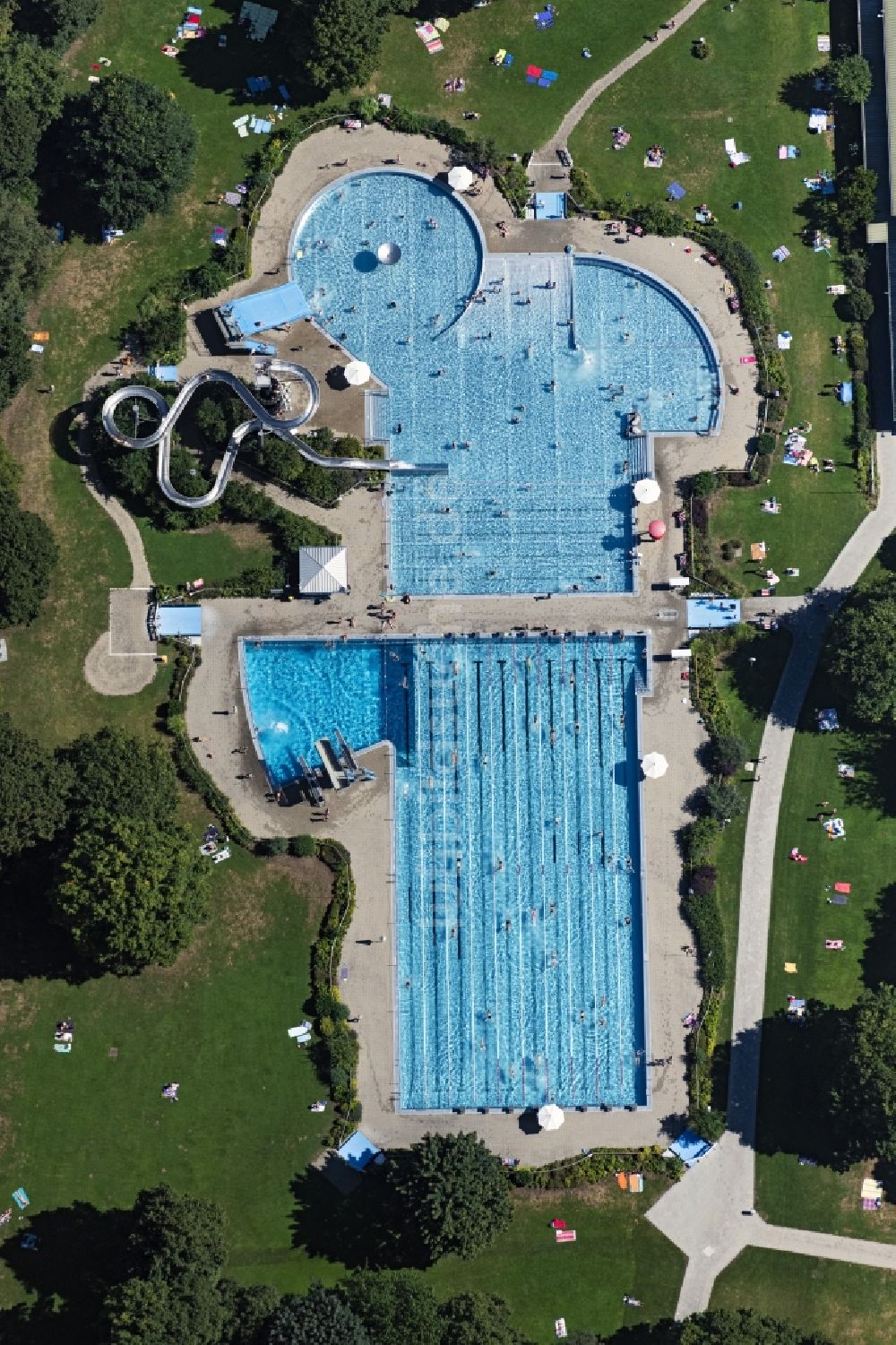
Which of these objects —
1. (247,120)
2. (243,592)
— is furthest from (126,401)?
(247,120)

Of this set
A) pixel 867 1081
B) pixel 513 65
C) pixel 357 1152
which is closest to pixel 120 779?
pixel 357 1152

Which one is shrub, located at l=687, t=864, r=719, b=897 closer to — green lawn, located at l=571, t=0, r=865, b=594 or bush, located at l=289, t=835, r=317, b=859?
green lawn, located at l=571, t=0, r=865, b=594

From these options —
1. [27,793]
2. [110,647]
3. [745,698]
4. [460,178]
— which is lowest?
[27,793]

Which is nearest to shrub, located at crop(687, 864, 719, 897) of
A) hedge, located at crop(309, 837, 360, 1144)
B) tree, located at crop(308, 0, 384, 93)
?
hedge, located at crop(309, 837, 360, 1144)

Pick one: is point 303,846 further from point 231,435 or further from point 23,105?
point 23,105

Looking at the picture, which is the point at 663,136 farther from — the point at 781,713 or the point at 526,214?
the point at 781,713

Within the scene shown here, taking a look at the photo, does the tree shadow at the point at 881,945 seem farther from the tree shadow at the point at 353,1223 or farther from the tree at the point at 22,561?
the tree at the point at 22,561
